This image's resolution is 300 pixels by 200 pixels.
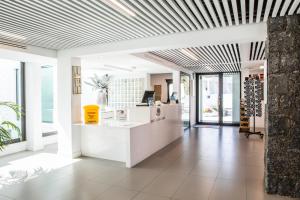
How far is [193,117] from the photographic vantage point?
10.9 m

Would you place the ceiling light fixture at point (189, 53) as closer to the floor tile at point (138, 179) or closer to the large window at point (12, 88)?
the floor tile at point (138, 179)

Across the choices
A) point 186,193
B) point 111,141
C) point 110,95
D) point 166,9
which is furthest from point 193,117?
point 166,9

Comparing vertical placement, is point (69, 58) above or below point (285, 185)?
above

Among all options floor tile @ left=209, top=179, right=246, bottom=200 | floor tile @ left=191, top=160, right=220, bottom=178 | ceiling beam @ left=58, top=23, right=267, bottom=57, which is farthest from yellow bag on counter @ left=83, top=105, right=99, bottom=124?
floor tile @ left=209, top=179, right=246, bottom=200

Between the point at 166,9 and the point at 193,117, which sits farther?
the point at 193,117

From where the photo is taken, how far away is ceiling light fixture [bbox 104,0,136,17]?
272cm

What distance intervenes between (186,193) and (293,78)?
2.27 m

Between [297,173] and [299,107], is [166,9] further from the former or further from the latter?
[297,173]

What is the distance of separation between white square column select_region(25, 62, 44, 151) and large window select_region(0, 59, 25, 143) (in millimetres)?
155

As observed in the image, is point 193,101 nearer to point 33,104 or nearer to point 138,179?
point 33,104

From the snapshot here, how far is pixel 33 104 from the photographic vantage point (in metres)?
6.21

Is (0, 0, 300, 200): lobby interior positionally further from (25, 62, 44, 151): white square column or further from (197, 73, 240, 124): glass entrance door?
(197, 73, 240, 124): glass entrance door

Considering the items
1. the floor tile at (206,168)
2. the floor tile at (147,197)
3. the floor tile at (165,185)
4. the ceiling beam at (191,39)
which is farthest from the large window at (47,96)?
the floor tile at (147,197)

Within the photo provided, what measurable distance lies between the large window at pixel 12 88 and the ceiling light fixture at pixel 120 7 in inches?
183
